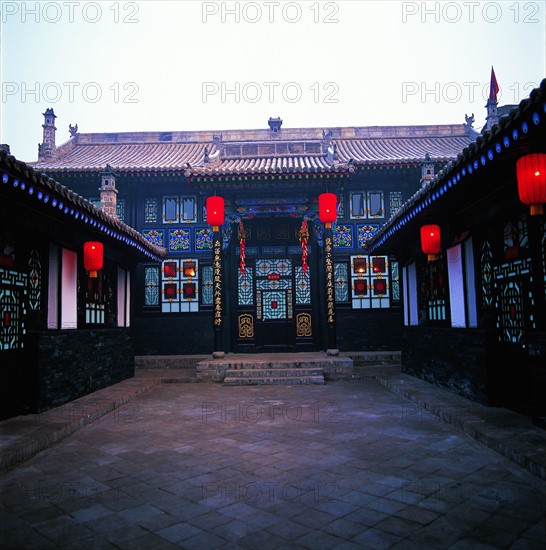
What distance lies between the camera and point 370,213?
1316 centimetres

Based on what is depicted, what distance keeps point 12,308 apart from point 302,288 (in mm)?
8214

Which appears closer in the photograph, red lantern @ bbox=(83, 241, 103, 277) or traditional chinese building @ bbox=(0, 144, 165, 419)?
traditional chinese building @ bbox=(0, 144, 165, 419)

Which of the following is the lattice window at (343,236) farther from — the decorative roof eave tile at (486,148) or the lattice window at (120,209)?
the lattice window at (120,209)

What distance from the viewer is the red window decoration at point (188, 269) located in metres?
13.0

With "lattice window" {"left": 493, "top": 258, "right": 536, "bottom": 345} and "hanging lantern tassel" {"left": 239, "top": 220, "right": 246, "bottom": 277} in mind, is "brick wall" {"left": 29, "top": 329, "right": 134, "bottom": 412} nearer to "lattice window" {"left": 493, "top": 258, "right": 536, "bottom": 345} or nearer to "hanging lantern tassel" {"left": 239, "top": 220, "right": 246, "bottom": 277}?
"hanging lantern tassel" {"left": 239, "top": 220, "right": 246, "bottom": 277}

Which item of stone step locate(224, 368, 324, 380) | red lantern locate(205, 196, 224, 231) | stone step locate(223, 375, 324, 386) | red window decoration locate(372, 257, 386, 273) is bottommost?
stone step locate(223, 375, 324, 386)

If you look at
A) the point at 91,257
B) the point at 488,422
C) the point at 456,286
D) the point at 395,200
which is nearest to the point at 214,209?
the point at 91,257

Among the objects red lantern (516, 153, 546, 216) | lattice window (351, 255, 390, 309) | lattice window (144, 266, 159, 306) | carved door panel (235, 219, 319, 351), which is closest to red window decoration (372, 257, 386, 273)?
lattice window (351, 255, 390, 309)

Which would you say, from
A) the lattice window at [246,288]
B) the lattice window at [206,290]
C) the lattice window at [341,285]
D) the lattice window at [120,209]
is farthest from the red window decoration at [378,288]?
the lattice window at [120,209]

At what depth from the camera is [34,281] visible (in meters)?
6.70

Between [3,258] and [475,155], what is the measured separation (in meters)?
5.96

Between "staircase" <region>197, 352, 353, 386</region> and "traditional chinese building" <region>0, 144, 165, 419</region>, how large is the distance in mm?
2182

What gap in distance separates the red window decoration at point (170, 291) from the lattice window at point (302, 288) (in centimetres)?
356

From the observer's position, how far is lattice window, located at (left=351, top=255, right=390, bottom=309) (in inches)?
508
